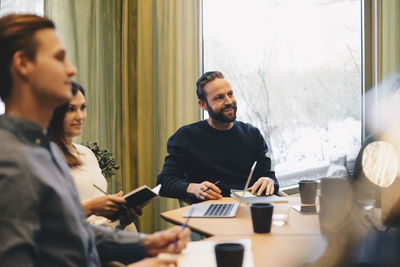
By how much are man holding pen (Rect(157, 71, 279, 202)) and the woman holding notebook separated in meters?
0.51

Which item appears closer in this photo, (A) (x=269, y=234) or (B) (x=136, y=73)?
(A) (x=269, y=234)

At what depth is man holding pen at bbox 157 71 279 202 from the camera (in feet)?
8.04

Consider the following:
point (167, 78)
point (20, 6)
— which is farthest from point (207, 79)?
point (20, 6)

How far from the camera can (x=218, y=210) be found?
1.74 metres

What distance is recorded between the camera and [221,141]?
2.53 metres

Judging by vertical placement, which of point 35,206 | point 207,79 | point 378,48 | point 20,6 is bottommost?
point 35,206

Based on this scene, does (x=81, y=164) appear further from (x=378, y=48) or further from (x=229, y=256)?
(x=378, y=48)

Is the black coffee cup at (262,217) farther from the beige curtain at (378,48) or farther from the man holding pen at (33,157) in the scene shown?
the beige curtain at (378,48)

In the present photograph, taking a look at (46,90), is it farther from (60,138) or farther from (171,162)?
(171,162)

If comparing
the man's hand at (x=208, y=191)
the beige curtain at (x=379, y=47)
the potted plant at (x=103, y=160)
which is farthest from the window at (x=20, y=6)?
the beige curtain at (x=379, y=47)

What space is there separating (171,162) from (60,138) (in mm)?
783

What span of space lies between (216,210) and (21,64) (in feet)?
3.62

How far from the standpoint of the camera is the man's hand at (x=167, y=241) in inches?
44.6

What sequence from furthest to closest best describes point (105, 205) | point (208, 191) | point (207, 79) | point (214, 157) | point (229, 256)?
point (207, 79), point (214, 157), point (208, 191), point (105, 205), point (229, 256)
